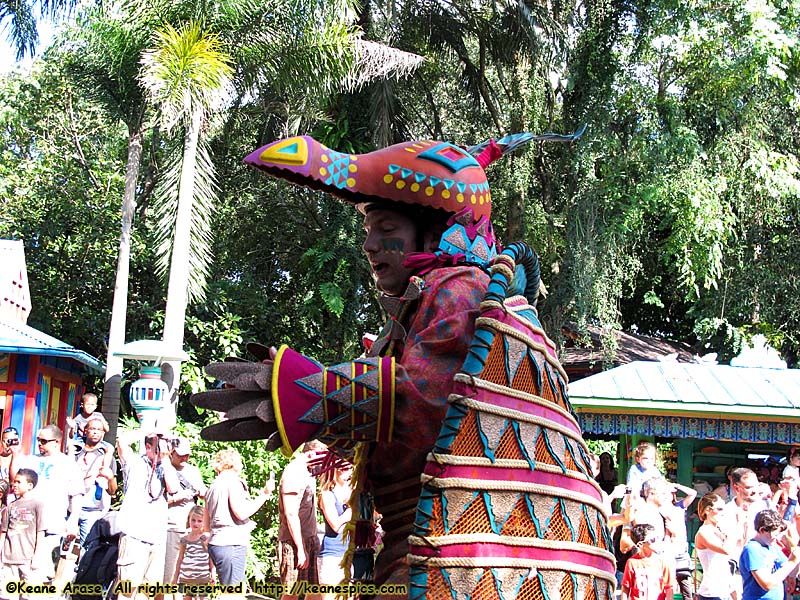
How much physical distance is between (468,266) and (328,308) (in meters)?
14.8

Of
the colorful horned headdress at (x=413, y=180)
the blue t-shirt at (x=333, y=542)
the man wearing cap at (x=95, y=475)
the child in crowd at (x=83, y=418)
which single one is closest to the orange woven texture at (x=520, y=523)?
the colorful horned headdress at (x=413, y=180)

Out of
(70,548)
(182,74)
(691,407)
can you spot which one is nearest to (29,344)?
(182,74)

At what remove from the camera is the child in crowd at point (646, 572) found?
7492 mm

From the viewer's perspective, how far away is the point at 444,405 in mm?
2643

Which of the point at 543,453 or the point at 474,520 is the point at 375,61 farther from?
the point at 474,520

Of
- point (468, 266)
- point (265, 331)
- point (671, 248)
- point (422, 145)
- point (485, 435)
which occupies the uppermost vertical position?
point (671, 248)

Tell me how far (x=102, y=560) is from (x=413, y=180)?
5.44 meters

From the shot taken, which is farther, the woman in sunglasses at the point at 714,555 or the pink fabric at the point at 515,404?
the woman in sunglasses at the point at 714,555

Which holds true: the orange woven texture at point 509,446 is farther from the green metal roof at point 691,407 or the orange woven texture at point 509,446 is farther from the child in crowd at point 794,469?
the green metal roof at point 691,407

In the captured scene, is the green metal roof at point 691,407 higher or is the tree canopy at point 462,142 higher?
the tree canopy at point 462,142

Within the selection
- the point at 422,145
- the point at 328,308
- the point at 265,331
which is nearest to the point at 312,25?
the point at 328,308

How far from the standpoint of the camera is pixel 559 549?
8.53 ft

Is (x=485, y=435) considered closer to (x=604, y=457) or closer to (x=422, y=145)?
(x=422, y=145)

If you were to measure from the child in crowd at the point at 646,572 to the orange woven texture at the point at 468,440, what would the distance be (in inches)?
216
